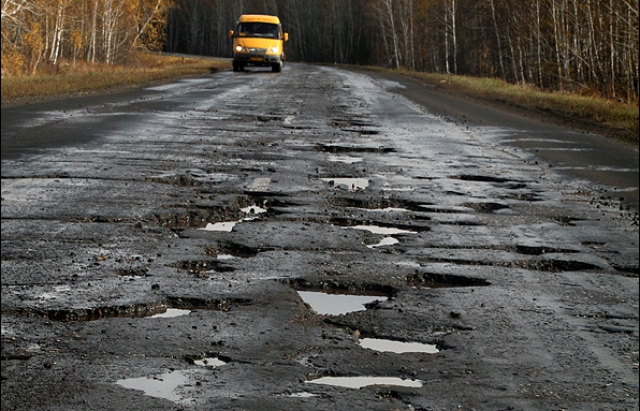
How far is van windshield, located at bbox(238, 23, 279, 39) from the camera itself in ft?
128

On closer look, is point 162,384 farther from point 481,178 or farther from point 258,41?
point 258,41

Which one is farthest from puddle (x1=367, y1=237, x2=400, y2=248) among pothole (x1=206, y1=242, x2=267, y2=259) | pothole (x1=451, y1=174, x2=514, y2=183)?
pothole (x1=451, y1=174, x2=514, y2=183)

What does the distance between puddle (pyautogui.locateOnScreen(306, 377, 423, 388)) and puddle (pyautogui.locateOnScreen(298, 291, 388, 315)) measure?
102 centimetres

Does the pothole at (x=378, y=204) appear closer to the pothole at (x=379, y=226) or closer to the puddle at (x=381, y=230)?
the pothole at (x=379, y=226)

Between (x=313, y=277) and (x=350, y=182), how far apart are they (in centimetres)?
364

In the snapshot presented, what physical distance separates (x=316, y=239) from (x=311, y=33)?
3814 inches

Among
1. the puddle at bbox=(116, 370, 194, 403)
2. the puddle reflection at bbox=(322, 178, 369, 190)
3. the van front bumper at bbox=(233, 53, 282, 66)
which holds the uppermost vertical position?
the van front bumper at bbox=(233, 53, 282, 66)

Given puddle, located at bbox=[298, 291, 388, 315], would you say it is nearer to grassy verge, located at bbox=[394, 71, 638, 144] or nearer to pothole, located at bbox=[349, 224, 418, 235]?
pothole, located at bbox=[349, 224, 418, 235]

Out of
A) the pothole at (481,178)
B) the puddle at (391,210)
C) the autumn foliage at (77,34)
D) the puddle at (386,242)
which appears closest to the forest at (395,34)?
the autumn foliage at (77,34)

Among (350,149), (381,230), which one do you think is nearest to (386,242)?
(381,230)

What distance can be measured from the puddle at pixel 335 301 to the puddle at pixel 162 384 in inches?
47.8

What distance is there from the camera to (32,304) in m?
4.76

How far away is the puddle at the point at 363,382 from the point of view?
3771 mm

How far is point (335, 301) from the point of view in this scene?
5121mm
